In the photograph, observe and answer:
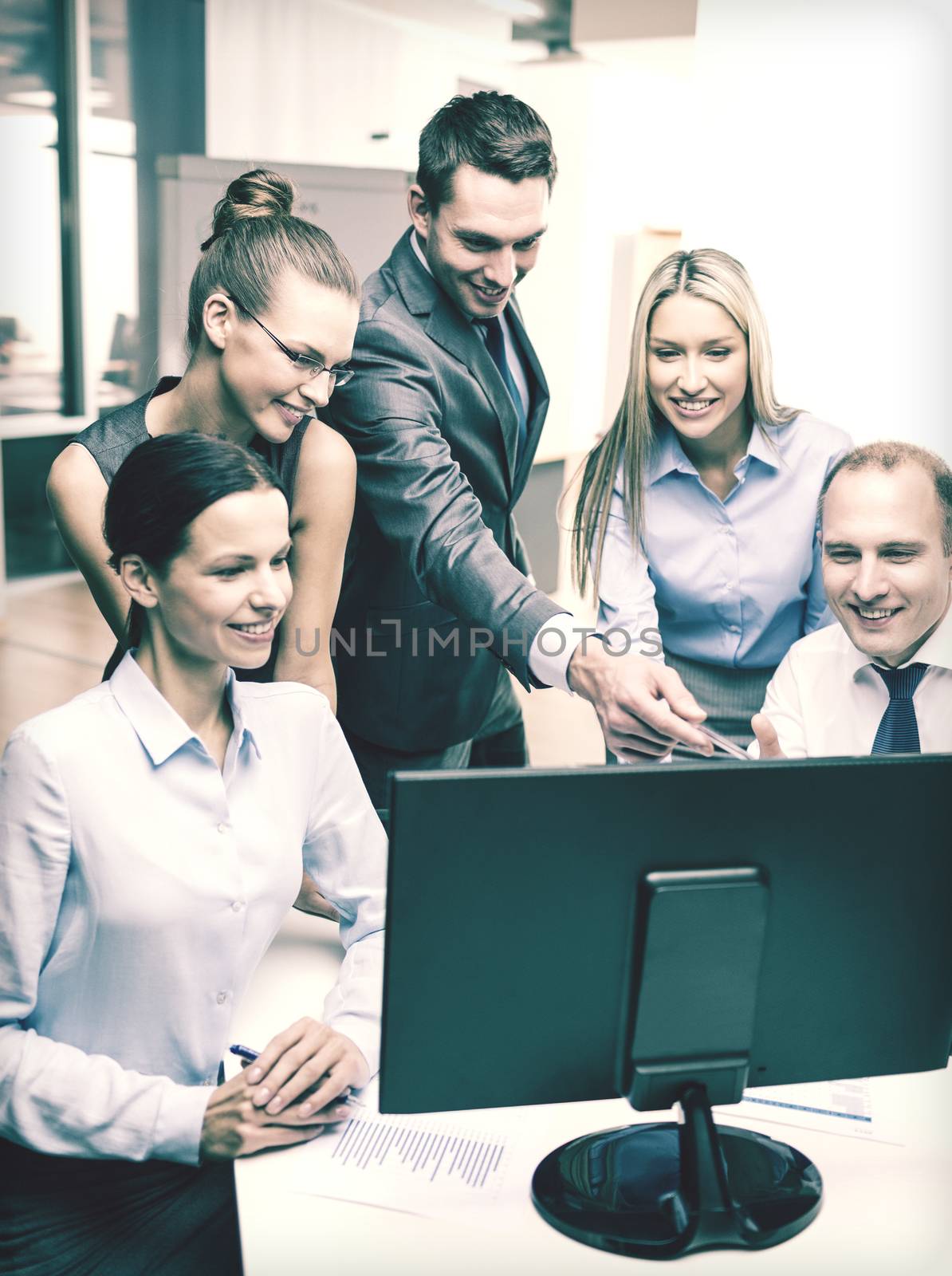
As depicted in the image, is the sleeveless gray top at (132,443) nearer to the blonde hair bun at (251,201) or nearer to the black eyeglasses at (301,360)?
the black eyeglasses at (301,360)

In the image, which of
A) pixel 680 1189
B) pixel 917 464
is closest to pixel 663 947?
pixel 680 1189

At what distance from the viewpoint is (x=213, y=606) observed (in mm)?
1365

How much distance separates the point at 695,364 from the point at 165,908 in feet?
3.99

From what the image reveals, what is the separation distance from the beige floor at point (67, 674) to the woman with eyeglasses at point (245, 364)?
8.47ft

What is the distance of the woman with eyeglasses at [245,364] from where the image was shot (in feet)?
5.39

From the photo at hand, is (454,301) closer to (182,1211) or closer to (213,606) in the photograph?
(213,606)

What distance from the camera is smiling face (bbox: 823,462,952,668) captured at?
1713 mm

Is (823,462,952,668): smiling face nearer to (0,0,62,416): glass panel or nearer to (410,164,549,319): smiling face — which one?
(410,164,549,319): smiling face

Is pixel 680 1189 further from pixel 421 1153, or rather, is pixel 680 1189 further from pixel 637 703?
pixel 637 703

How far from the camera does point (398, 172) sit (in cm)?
329

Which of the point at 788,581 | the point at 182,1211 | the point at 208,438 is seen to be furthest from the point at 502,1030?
the point at 788,581

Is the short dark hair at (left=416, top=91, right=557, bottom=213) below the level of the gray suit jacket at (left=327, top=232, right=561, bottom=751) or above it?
above

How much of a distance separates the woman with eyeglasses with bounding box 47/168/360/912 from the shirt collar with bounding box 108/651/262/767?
0.24 meters

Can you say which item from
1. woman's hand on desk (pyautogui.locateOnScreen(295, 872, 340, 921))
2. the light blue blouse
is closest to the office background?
the light blue blouse
